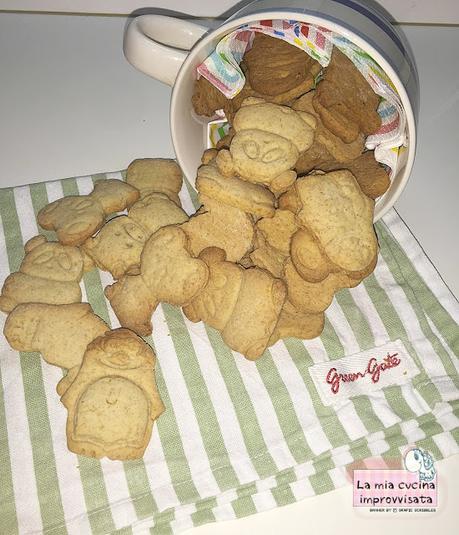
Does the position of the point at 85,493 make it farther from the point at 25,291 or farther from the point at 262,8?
the point at 262,8

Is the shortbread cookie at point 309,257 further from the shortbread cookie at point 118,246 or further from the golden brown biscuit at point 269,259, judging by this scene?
the shortbread cookie at point 118,246

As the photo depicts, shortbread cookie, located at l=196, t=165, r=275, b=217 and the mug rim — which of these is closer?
the mug rim

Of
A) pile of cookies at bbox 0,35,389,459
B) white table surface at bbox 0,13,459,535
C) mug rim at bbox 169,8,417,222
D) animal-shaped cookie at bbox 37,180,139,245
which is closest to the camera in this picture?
mug rim at bbox 169,8,417,222

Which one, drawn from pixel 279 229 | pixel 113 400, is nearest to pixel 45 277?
pixel 113 400

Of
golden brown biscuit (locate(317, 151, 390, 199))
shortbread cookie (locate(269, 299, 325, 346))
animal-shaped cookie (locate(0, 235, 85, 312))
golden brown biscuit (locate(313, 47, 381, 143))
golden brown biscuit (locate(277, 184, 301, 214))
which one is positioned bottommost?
shortbread cookie (locate(269, 299, 325, 346))

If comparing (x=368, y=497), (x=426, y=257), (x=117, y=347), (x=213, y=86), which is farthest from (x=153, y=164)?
(x=368, y=497)

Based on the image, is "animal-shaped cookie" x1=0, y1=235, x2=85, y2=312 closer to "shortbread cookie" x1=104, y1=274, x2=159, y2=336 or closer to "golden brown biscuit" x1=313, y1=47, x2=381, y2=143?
"shortbread cookie" x1=104, y1=274, x2=159, y2=336

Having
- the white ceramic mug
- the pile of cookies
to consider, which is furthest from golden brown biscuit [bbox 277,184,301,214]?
the white ceramic mug
